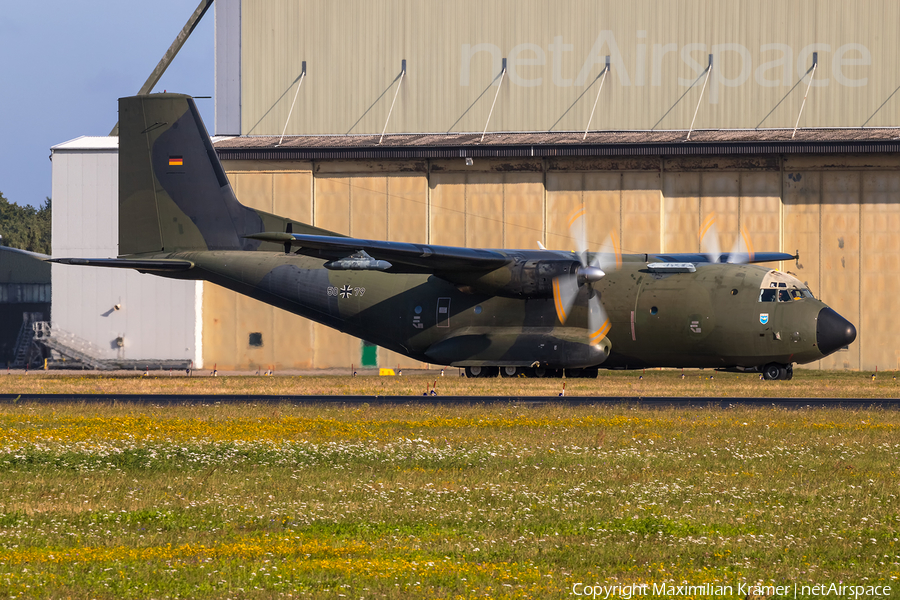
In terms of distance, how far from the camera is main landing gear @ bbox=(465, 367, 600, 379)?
37.1 m

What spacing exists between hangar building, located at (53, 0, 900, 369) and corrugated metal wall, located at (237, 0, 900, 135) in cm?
11

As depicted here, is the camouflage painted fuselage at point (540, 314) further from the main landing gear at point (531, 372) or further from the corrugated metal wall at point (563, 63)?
the corrugated metal wall at point (563, 63)

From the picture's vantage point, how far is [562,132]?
54094 mm

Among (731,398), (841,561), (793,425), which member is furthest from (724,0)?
(841,561)

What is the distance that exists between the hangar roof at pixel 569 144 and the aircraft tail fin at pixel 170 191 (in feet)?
48.7

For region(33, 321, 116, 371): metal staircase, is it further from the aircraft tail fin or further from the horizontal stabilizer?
the horizontal stabilizer

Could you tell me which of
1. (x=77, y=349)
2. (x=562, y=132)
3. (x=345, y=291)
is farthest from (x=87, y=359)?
(x=562, y=132)

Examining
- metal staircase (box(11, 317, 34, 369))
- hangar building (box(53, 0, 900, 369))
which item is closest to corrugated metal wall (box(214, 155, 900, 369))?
hangar building (box(53, 0, 900, 369))

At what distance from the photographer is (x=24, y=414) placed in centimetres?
2408

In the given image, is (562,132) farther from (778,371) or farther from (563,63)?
(778,371)

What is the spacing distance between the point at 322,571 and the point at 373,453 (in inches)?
342

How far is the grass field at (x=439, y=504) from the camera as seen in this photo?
375 inches

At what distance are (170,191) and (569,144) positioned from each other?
852 inches

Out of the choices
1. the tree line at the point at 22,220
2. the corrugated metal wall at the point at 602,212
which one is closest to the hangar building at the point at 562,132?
the corrugated metal wall at the point at 602,212
